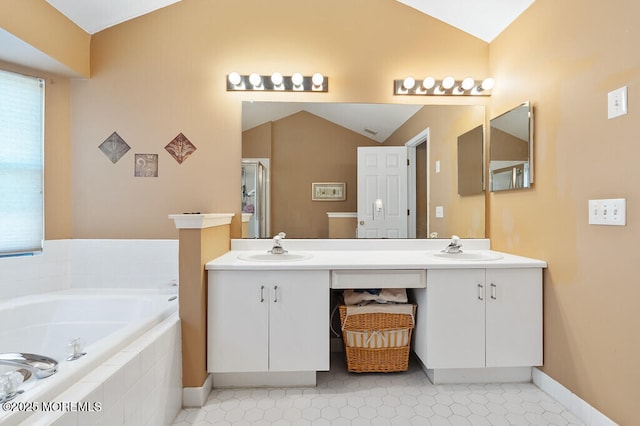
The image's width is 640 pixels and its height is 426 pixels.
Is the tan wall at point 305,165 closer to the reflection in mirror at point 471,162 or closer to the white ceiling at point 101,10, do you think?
the reflection in mirror at point 471,162

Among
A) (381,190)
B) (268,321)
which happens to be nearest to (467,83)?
(381,190)

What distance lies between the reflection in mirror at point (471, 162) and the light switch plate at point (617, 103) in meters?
0.98

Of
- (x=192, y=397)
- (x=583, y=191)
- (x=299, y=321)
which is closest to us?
(x=583, y=191)

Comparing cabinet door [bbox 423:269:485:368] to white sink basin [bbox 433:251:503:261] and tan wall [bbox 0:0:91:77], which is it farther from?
tan wall [bbox 0:0:91:77]

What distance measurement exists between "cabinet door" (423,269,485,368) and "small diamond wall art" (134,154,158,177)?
78.3 inches

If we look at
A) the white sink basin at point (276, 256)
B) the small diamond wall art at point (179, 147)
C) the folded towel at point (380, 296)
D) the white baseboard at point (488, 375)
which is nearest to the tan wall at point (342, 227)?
the white sink basin at point (276, 256)

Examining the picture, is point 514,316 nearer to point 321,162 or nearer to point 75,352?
point 321,162

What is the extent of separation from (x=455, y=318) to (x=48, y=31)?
296 centimetres

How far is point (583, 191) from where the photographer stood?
1.61 meters

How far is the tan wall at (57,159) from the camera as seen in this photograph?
2.23 m

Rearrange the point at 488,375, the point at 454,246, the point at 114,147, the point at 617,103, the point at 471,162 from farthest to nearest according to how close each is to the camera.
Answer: the point at 471,162, the point at 114,147, the point at 454,246, the point at 488,375, the point at 617,103

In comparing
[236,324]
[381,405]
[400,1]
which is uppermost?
[400,1]

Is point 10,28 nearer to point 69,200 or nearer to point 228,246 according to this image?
point 69,200

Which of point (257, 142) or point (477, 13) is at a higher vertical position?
point (477, 13)
